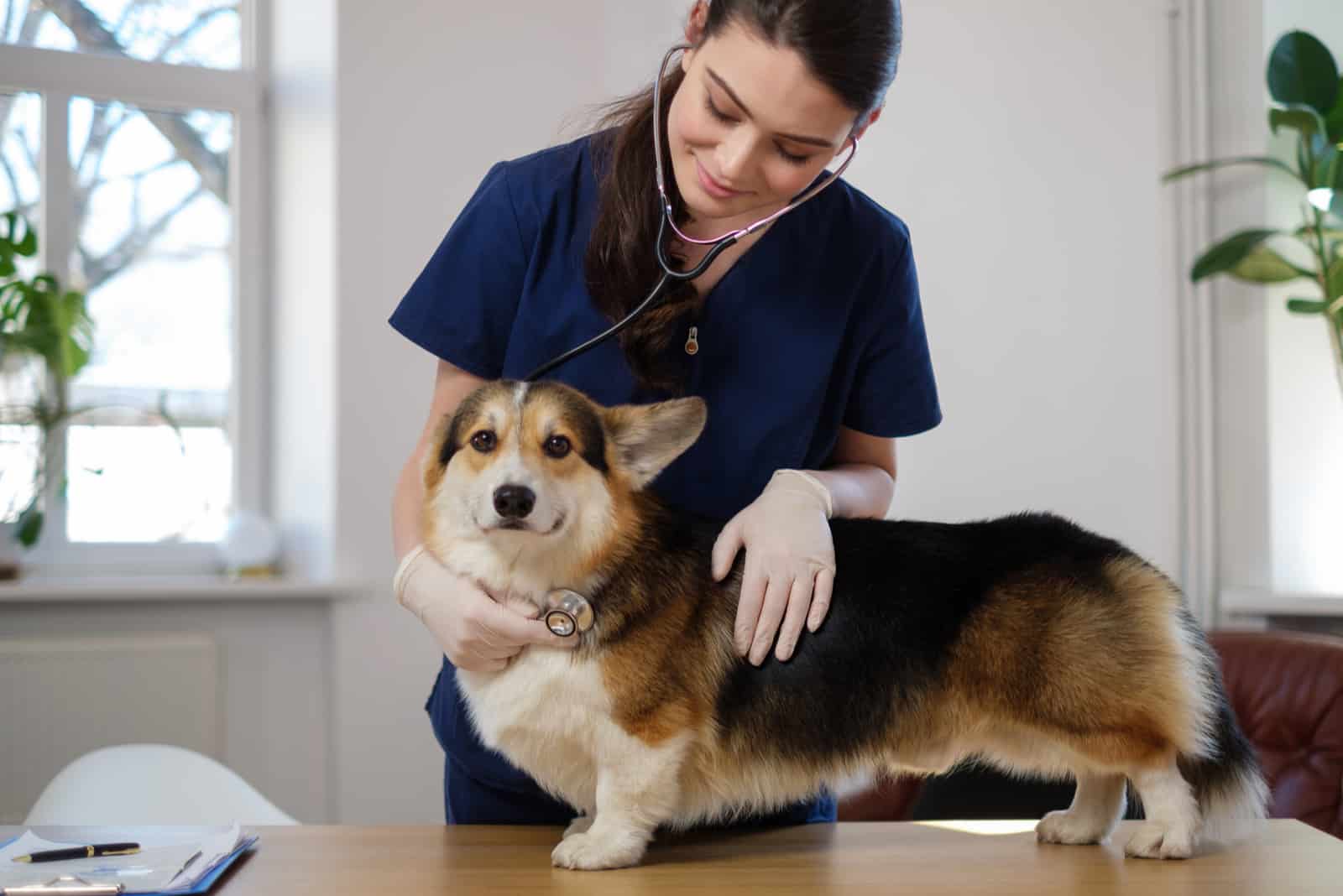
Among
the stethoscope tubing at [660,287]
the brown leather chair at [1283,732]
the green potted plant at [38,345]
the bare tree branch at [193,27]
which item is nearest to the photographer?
the stethoscope tubing at [660,287]

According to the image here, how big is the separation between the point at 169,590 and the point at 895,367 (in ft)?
8.01

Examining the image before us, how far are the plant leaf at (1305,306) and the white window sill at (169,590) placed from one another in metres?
2.53

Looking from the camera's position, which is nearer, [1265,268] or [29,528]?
[1265,268]

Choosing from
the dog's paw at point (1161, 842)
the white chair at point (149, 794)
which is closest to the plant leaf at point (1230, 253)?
the dog's paw at point (1161, 842)

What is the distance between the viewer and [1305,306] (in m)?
2.99

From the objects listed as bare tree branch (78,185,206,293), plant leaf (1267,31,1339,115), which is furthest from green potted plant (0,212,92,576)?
plant leaf (1267,31,1339,115)

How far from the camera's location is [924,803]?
9.34 ft

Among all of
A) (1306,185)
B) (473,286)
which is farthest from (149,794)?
(1306,185)

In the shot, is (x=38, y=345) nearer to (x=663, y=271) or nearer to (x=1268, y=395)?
(x=663, y=271)

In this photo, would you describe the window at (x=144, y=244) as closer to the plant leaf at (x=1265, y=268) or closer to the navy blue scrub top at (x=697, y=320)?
the navy blue scrub top at (x=697, y=320)

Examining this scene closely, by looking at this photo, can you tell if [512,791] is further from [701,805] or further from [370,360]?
[370,360]

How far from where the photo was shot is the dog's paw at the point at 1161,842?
1.18m

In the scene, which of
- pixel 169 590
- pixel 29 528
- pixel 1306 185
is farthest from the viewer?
pixel 29 528

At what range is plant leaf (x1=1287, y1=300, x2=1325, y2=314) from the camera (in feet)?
9.75
